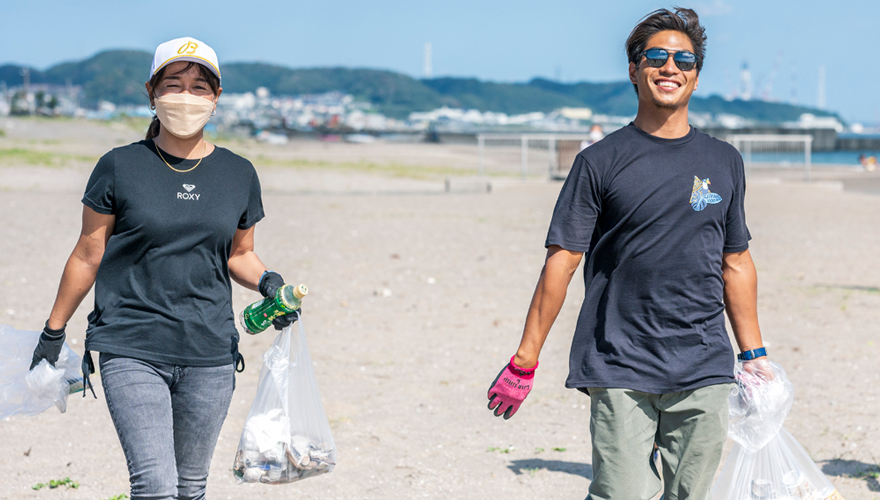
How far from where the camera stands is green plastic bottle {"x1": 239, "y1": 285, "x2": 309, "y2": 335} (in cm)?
282

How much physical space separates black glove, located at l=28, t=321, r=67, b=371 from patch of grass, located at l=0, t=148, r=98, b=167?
23.7 meters

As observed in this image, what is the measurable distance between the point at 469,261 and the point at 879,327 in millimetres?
4618

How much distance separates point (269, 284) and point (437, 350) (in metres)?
3.89

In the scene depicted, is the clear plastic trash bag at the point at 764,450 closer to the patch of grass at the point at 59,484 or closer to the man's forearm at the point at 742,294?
the man's forearm at the point at 742,294

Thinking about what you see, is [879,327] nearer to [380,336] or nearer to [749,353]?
[380,336]

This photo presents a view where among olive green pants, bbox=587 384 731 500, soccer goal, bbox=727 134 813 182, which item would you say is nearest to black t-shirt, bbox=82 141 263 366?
olive green pants, bbox=587 384 731 500

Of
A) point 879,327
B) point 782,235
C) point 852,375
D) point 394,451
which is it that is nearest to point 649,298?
point 394,451

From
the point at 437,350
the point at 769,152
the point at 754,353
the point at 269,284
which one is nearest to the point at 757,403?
the point at 754,353

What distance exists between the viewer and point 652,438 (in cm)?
262

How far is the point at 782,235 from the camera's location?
13438 mm

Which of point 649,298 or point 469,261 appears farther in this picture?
point 469,261

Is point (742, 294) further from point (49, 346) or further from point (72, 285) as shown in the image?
point (49, 346)

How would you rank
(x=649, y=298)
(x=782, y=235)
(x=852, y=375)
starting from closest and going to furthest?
(x=649, y=298), (x=852, y=375), (x=782, y=235)

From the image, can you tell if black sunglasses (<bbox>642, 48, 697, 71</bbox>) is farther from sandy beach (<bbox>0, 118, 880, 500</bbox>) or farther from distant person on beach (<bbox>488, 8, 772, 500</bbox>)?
sandy beach (<bbox>0, 118, 880, 500</bbox>)
